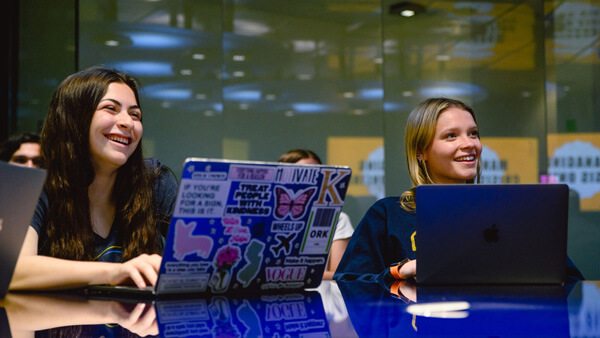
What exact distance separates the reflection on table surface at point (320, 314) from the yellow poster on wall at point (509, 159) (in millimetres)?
4124

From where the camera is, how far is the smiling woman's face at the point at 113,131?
2.04 m

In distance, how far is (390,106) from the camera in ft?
18.4

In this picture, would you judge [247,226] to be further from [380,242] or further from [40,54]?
[40,54]

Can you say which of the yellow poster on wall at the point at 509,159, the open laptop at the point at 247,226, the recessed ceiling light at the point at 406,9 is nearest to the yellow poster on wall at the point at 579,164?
the yellow poster on wall at the point at 509,159

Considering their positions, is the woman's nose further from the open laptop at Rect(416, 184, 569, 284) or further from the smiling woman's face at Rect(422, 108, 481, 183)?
the smiling woman's face at Rect(422, 108, 481, 183)

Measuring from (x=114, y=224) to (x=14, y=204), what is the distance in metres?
0.76

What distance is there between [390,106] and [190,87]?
178 cm

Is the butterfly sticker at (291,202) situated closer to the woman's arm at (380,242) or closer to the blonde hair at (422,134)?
the woman's arm at (380,242)

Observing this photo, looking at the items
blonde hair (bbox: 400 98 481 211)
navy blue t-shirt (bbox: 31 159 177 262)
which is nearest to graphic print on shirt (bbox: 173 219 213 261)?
navy blue t-shirt (bbox: 31 159 177 262)

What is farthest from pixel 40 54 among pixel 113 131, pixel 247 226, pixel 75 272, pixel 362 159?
pixel 247 226

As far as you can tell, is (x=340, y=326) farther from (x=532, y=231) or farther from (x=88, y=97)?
(x=88, y=97)

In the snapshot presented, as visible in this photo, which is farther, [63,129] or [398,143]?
[398,143]

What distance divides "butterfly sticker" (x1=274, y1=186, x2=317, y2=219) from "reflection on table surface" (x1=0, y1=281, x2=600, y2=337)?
177mm

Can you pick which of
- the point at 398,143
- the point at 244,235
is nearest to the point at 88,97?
the point at 244,235
